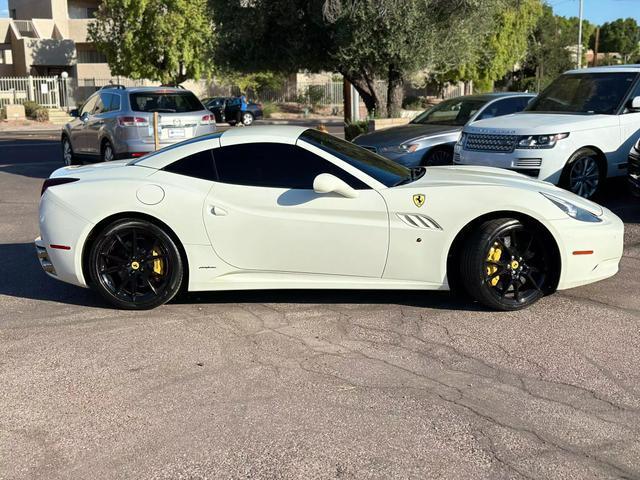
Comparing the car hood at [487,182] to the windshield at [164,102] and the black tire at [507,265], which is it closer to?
the black tire at [507,265]

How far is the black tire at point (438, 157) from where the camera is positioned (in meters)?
13.0

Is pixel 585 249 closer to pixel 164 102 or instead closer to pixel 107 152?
pixel 164 102

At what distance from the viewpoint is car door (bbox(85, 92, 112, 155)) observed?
1577cm

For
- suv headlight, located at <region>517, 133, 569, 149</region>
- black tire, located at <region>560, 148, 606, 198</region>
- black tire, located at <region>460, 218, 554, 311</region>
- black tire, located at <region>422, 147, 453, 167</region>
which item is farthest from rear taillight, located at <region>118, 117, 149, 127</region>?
black tire, located at <region>460, 218, 554, 311</region>

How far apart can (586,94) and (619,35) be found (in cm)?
9885

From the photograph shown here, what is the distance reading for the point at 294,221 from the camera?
20.6 ft

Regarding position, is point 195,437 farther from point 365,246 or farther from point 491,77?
point 491,77

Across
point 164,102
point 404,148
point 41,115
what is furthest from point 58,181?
point 41,115

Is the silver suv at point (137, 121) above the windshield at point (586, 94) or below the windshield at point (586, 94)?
below

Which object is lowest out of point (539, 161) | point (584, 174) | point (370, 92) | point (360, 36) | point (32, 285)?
point (32, 285)

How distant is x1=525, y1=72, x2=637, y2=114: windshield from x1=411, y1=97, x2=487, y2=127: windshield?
5.80ft

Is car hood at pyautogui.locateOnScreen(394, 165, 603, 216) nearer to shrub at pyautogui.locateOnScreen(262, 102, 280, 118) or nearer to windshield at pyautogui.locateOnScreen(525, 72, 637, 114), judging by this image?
windshield at pyautogui.locateOnScreen(525, 72, 637, 114)

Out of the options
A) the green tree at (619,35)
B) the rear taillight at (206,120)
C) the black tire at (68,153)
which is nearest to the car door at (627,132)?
the rear taillight at (206,120)

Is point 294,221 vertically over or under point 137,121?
under
